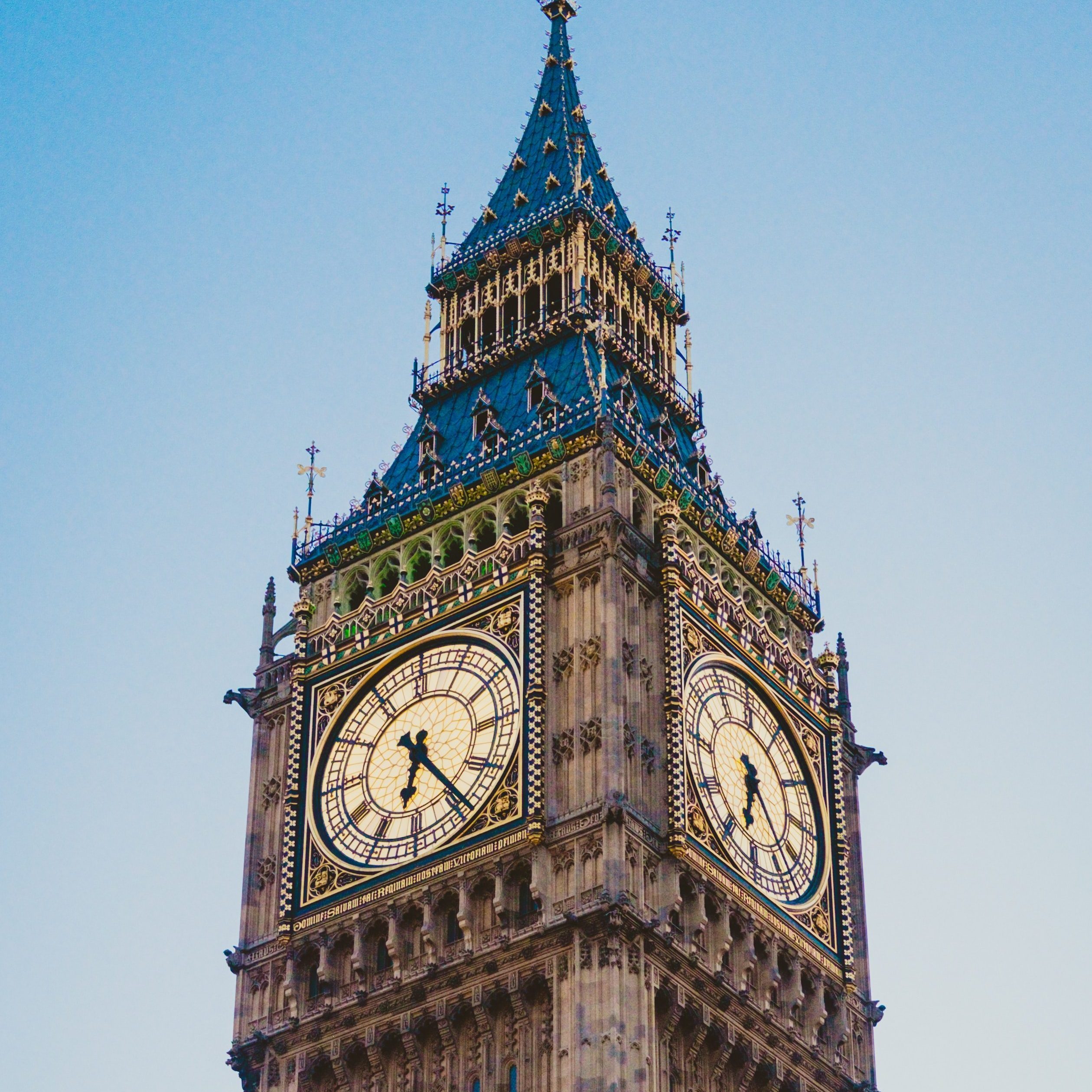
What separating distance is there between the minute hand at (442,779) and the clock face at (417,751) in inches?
0.7

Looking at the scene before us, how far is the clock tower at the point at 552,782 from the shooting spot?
5412cm

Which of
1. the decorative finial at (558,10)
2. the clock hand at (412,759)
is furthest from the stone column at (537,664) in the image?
the decorative finial at (558,10)

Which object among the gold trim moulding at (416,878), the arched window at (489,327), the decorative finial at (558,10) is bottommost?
the gold trim moulding at (416,878)

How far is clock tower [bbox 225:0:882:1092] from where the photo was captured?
5412cm

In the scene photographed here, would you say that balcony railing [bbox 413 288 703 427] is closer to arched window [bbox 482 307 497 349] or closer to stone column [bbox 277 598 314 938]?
arched window [bbox 482 307 497 349]

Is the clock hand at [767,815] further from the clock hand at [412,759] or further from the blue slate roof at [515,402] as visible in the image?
the blue slate roof at [515,402]

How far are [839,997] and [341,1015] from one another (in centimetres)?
1042

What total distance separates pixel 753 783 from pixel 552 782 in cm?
558

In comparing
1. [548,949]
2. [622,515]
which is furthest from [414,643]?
[548,949]

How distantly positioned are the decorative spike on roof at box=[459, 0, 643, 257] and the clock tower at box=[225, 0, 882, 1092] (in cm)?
508

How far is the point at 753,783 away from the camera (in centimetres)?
5959

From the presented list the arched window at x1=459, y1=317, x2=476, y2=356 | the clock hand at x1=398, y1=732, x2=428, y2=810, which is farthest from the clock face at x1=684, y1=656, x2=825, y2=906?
the arched window at x1=459, y1=317, x2=476, y2=356

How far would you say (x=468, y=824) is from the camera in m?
56.4

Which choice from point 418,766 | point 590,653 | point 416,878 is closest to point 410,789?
point 418,766
